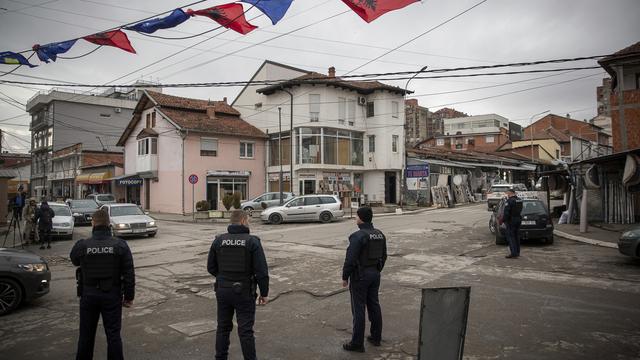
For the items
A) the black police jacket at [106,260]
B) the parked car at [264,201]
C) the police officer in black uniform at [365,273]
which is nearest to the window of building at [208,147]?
the parked car at [264,201]

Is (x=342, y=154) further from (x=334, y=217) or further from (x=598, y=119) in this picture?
(x=598, y=119)

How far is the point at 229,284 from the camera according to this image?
4.12m

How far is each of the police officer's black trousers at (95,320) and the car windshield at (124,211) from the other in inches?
571

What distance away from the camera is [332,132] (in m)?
33.6

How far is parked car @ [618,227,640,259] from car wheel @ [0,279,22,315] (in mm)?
12136

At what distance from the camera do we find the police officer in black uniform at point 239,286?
13.3 feet

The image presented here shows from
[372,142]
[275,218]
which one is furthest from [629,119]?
[372,142]

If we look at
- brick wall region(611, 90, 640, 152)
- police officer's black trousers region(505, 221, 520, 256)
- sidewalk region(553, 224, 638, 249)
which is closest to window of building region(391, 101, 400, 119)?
brick wall region(611, 90, 640, 152)

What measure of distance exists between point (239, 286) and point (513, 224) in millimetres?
8777

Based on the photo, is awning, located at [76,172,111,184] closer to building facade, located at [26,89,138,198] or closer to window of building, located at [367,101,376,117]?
building facade, located at [26,89,138,198]

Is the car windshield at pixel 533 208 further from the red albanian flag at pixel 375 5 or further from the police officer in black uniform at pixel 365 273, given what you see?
the police officer in black uniform at pixel 365 273

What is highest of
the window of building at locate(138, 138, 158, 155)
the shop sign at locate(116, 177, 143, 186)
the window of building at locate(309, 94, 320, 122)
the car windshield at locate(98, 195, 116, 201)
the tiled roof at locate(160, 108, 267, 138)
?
the window of building at locate(309, 94, 320, 122)

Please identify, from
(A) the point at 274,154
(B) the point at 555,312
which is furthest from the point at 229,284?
(A) the point at 274,154

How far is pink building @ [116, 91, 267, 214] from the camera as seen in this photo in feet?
99.6
